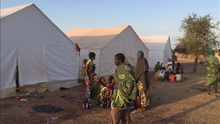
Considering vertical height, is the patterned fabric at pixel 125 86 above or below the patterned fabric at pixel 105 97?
above

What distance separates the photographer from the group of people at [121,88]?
3.17m

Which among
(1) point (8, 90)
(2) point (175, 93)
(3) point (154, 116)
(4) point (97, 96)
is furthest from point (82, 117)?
(2) point (175, 93)

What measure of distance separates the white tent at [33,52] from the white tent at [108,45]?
2.02 m

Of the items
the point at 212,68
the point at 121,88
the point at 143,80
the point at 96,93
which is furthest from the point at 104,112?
the point at 212,68

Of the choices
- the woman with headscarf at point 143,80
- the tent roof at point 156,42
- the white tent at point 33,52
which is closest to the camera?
the woman with headscarf at point 143,80

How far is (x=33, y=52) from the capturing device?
747 centimetres

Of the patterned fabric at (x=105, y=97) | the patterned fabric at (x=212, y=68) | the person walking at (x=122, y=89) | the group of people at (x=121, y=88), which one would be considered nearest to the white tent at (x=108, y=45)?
the group of people at (x=121, y=88)

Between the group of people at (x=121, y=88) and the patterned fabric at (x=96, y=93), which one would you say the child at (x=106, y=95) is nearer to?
the group of people at (x=121, y=88)

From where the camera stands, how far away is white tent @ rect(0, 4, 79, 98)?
6.64 metres

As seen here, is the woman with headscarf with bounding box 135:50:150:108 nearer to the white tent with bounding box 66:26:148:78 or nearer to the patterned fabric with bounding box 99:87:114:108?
the patterned fabric with bounding box 99:87:114:108

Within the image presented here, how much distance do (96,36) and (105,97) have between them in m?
7.59

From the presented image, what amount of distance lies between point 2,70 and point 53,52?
2253mm

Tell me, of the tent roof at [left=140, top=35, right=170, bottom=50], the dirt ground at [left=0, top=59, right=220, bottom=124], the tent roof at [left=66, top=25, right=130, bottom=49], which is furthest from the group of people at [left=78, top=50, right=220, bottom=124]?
the tent roof at [left=140, top=35, right=170, bottom=50]

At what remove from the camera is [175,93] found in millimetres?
8086
